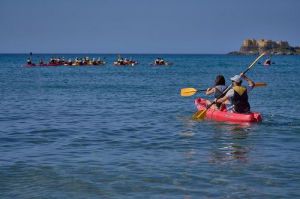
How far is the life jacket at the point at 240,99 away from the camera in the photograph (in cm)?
1831

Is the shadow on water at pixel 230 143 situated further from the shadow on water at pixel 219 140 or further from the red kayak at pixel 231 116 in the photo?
the red kayak at pixel 231 116

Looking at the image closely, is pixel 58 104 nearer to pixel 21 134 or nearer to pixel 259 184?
pixel 21 134

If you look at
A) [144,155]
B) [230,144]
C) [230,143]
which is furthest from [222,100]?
[144,155]

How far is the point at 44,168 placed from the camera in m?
11.8

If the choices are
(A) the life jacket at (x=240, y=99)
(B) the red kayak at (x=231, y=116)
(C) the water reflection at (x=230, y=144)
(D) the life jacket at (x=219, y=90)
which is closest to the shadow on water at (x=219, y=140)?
(C) the water reflection at (x=230, y=144)

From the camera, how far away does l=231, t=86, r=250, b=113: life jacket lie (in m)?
18.3

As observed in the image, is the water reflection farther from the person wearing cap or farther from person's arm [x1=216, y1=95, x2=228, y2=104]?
person's arm [x1=216, y1=95, x2=228, y2=104]

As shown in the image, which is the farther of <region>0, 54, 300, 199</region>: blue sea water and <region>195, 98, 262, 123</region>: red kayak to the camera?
<region>195, 98, 262, 123</region>: red kayak

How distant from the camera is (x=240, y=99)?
18.5 metres

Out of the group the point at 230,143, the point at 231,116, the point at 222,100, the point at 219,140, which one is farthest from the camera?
the point at 222,100

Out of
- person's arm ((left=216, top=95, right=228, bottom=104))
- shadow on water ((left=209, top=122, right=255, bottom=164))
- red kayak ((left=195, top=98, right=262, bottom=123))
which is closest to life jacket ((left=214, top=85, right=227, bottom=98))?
person's arm ((left=216, top=95, right=228, bottom=104))

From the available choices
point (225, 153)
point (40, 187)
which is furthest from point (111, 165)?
point (225, 153)

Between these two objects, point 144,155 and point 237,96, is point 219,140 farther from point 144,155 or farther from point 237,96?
point 237,96

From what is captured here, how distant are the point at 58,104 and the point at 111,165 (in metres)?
15.7
